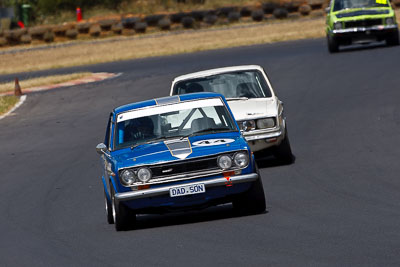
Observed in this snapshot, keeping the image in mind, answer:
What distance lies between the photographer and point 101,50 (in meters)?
43.6

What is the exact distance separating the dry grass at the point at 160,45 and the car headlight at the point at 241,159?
1156 inches

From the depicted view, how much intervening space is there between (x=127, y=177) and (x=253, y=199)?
127 cm

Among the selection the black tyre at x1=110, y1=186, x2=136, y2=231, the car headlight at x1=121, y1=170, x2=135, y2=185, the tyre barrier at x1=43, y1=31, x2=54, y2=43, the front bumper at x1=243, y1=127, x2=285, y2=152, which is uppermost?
the car headlight at x1=121, y1=170, x2=135, y2=185

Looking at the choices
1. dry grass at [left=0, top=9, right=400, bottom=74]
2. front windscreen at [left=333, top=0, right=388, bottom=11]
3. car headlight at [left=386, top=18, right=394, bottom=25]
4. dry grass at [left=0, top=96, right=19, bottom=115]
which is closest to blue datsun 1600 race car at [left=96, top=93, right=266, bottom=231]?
dry grass at [left=0, top=96, right=19, bottom=115]

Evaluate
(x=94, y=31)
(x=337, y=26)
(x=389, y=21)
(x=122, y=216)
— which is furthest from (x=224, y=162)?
(x=94, y=31)

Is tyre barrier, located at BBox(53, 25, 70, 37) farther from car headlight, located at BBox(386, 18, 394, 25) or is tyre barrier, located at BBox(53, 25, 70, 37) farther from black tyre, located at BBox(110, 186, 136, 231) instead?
black tyre, located at BBox(110, 186, 136, 231)

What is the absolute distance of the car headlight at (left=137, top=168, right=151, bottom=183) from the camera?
9836 mm

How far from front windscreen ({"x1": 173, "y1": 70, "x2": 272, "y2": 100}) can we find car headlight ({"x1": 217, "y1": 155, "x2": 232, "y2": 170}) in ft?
16.9

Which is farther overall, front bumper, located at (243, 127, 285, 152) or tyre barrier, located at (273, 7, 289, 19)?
tyre barrier, located at (273, 7, 289, 19)

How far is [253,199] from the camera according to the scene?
9969 millimetres

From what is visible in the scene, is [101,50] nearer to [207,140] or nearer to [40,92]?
[40,92]

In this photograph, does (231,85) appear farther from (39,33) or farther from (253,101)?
(39,33)

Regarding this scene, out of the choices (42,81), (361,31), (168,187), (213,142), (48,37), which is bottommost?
A: (48,37)

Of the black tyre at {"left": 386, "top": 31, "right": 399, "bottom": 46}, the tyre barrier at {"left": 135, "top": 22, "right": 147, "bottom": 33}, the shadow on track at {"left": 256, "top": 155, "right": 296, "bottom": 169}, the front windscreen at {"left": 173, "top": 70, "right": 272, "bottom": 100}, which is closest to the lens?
the shadow on track at {"left": 256, "top": 155, "right": 296, "bottom": 169}
